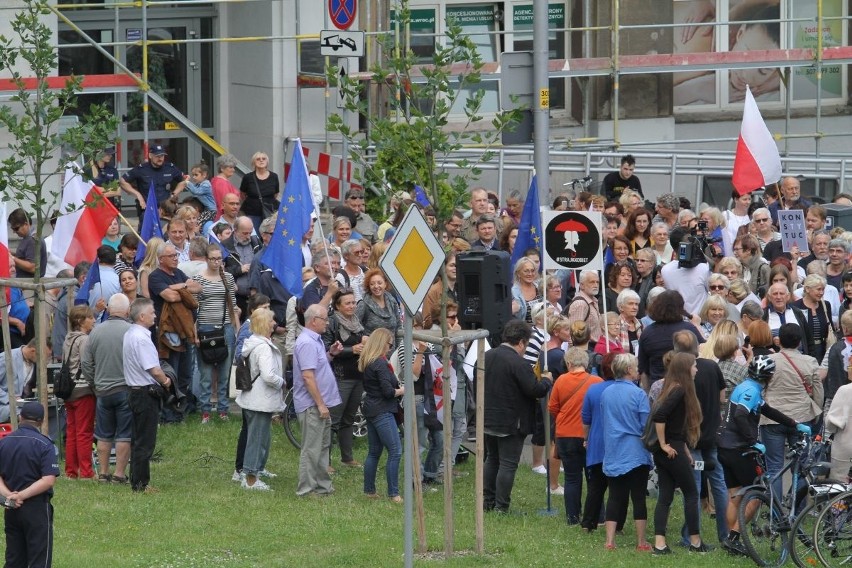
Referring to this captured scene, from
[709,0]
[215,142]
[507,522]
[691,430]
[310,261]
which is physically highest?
[709,0]

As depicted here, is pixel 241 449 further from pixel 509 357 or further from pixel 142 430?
pixel 509 357

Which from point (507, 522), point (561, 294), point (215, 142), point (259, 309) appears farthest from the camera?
point (215, 142)

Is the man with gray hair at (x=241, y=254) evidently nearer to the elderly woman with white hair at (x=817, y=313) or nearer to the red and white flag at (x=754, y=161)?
the elderly woman with white hair at (x=817, y=313)

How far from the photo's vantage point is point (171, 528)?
13188mm

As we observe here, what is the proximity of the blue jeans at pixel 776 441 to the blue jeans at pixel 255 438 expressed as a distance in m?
4.35

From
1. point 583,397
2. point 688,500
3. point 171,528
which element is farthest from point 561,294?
point 171,528

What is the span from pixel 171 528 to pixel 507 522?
2772mm

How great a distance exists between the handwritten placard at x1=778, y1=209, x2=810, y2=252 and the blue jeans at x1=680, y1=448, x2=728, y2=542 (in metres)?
5.10

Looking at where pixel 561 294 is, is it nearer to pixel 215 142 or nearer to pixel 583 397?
pixel 583 397

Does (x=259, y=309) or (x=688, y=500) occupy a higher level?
(x=259, y=309)

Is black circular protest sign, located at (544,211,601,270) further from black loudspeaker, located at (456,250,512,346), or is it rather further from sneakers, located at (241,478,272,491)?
sneakers, located at (241,478,272,491)

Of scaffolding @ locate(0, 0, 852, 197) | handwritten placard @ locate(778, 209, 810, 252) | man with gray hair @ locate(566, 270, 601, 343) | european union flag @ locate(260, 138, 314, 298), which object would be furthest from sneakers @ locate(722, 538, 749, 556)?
scaffolding @ locate(0, 0, 852, 197)

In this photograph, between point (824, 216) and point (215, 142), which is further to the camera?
point (215, 142)

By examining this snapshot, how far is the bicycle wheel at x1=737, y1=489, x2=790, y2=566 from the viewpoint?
501 inches
